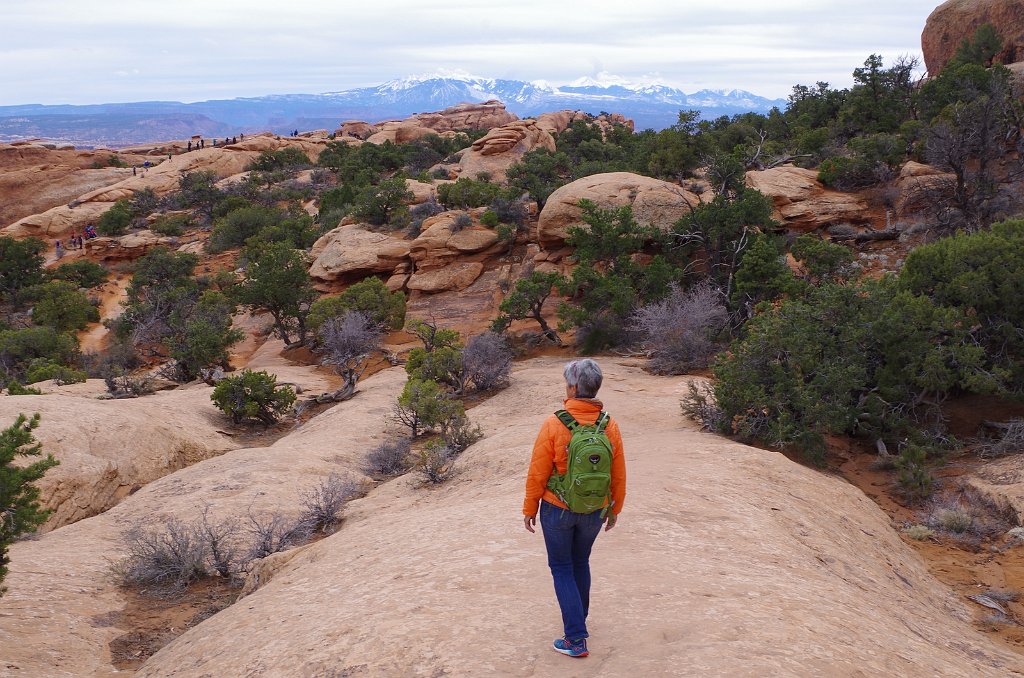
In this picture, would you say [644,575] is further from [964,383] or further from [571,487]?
[964,383]

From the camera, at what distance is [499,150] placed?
37531 mm

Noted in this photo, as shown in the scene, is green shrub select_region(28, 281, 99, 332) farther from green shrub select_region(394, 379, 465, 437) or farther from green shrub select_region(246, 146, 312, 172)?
green shrub select_region(246, 146, 312, 172)

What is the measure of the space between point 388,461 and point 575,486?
779 centimetres

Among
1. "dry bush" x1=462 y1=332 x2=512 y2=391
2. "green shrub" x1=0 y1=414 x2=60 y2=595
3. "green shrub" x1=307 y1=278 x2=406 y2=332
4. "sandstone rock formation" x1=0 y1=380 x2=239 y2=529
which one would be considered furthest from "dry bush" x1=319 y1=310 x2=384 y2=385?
"green shrub" x1=0 y1=414 x2=60 y2=595

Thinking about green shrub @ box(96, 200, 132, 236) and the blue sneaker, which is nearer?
the blue sneaker

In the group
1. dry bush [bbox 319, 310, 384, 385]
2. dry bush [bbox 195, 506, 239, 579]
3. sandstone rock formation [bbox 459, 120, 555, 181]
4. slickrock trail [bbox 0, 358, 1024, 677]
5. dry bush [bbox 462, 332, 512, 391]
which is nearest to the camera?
slickrock trail [bbox 0, 358, 1024, 677]

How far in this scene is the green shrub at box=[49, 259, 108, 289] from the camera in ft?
95.3

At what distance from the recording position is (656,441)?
30.2 feet

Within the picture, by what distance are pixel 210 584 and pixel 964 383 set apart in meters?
10.9

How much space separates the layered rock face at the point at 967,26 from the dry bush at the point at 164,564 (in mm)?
34757

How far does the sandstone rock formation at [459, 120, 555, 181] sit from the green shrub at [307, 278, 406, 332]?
15373 millimetres

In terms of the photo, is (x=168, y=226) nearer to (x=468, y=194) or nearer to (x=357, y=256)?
(x=357, y=256)

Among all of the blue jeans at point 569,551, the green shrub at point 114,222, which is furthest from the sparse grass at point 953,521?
the green shrub at point 114,222

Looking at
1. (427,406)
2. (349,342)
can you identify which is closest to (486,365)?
(427,406)
